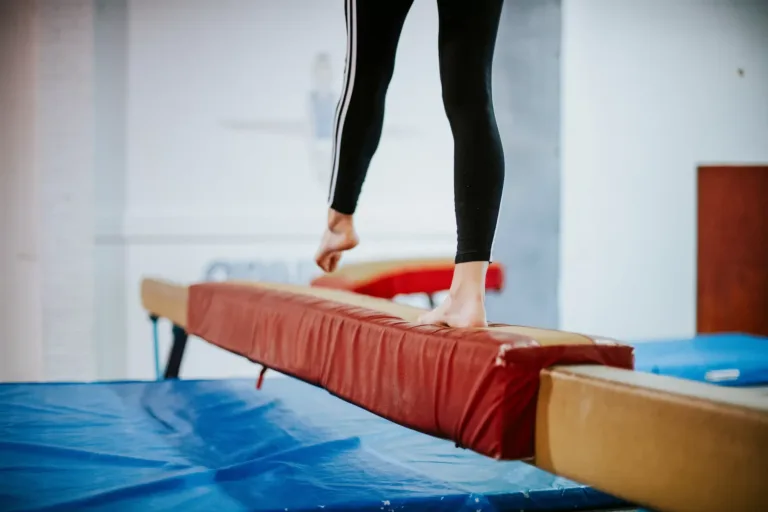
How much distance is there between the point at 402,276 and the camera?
2918mm

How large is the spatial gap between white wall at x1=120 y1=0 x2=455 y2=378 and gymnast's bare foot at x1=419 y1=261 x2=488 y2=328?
2.88 metres

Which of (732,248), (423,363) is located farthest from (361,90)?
(732,248)

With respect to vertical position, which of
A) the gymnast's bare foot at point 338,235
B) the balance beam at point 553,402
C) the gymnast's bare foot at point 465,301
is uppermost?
the gymnast's bare foot at point 338,235

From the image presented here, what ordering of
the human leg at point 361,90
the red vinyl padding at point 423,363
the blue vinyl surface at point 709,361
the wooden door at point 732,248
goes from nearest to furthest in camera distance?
the red vinyl padding at point 423,363, the human leg at point 361,90, the blue vinyl surface at point 709,361, the wooden door at point 732,248

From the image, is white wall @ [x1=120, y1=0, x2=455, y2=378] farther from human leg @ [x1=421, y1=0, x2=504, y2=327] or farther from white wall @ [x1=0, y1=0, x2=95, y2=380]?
human leg @ [x1=421, y1=0, x2=504, y2=327]

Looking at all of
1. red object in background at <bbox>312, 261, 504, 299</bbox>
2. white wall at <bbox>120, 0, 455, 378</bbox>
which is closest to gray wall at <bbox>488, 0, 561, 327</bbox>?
white wall at <bbox>120, 0, 455, 378</bbox>

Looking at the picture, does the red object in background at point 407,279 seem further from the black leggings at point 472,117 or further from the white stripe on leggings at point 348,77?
the black leggings at point 472,117

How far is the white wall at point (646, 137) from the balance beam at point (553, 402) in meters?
3.34

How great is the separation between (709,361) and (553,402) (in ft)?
5.91

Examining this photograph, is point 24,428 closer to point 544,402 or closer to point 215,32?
point 544,402

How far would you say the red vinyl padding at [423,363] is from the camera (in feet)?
3.17

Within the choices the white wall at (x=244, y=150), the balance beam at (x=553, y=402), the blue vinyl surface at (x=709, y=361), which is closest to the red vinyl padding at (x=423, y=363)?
the balance beam at (x=553, y=402)

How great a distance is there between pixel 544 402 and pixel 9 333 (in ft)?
10.9

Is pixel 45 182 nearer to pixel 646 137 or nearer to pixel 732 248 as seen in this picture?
pixel 646 137
